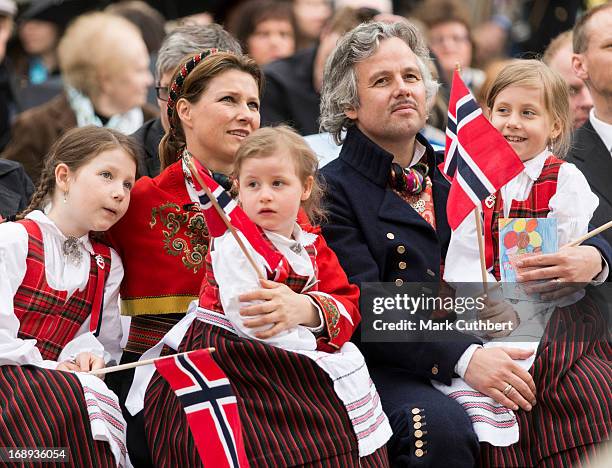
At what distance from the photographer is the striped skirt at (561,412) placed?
4.88 metres

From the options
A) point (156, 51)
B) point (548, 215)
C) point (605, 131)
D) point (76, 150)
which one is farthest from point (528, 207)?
point (156, 51)

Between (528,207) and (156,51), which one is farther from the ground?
(156,51)

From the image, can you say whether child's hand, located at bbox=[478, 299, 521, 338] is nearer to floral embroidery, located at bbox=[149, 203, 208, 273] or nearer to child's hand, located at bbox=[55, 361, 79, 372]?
floral embroidery, located at bbox=[149, 203, 208, 273]

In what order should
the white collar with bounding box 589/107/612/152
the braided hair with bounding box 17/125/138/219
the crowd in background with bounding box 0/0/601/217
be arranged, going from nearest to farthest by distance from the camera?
the braided hair with bounding box 17/125/138/219, the white collar with bounding box 589/107/612/152, the crowd in background with bounding box 0/0/601/217

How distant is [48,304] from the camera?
15.8 ft

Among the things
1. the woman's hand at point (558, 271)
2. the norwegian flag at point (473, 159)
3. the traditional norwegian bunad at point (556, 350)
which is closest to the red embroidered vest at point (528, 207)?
the traditional norwegian bunad at point (556, 350)

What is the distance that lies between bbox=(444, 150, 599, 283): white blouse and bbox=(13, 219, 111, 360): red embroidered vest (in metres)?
1.37

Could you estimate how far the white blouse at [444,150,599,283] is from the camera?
5.19 meters

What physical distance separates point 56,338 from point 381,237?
1302 mm

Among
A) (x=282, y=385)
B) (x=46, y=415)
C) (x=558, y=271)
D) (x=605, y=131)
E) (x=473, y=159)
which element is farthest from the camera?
(x=605, y=131)

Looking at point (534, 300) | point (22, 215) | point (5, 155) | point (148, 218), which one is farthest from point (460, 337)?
point (5, 155)

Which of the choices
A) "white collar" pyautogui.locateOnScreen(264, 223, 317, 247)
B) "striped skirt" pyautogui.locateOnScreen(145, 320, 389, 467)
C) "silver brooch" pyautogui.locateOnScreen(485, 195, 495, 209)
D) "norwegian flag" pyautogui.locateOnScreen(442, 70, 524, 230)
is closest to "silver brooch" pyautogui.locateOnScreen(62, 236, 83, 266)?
"striped skirt" pyautogui.locateOnScreen(145, 320, 389, 467)

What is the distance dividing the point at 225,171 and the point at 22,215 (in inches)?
31.5

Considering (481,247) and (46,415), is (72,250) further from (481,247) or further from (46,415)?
(481,247)
